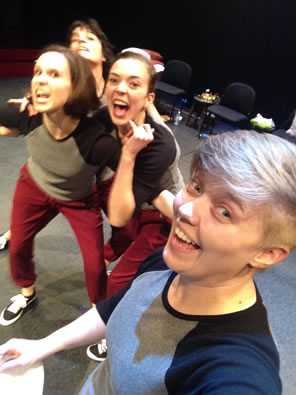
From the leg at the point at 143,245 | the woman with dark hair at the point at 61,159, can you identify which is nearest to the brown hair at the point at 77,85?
the woman with dark hair at the point at 61,159

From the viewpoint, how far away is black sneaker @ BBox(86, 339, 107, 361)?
5.32ft

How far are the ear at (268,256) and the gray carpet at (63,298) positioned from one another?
1.39m

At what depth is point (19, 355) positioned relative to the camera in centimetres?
81

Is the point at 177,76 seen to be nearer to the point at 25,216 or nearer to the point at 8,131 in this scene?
the point at 8,131

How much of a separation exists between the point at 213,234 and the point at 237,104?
528 centimetres

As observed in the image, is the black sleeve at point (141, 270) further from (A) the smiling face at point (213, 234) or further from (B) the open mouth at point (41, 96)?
(B) the open mouth at point (41, 96)

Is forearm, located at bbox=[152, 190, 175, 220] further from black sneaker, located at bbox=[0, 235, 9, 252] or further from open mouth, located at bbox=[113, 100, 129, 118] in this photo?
black sneaker, located at bbox=[0, 235, 9, 252]

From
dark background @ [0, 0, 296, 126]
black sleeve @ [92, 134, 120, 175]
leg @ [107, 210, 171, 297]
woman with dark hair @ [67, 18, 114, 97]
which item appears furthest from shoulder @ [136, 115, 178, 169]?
dark background @ [0, 0, 296, 126]

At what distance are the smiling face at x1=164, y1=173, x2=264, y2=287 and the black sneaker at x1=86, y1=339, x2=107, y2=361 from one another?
126cm

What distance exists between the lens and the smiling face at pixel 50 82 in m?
1.31

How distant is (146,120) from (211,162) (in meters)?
0.98

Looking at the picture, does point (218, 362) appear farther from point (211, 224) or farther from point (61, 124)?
point (61, 124)

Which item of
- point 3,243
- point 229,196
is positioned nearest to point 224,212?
point 229,196

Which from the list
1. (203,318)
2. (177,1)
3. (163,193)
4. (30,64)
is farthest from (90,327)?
(177,1)
